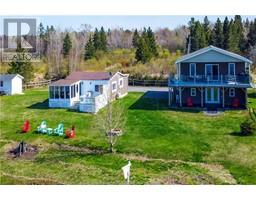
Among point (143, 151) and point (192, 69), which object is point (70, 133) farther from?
point (192, 69)

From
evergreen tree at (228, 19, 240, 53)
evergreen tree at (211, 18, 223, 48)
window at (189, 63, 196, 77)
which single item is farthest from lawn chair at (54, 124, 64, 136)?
evergreen tree at (211, 18, 223, 48)

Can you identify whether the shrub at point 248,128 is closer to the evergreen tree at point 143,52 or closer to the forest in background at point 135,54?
the forest in background at point 135,54

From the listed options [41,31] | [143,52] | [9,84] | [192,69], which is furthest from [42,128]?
[41,31]

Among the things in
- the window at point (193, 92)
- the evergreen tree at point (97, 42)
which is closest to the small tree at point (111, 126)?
the window at point (193, 92)

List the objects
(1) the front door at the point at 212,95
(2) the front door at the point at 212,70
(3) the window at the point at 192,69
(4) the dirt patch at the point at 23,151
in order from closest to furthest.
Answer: (4) the dirt patch at the point at 23,151, (1) the front door at the point at 212,95, (2) the front door at the point at 212,70, (3) the window at the point at 192,69

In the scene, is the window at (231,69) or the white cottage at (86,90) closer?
the white cottage at (86,90)

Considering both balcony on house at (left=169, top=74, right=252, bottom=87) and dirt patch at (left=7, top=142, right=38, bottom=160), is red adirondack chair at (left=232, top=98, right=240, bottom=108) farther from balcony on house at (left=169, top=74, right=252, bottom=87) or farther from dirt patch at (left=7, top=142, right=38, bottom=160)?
dirt patch at (left=7, top=142, right=38, bottom=160)

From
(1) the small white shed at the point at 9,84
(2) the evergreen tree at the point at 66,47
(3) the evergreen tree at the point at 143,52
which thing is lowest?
(1) the small white shed at the point at 9,84

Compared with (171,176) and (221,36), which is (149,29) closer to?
(221,36)
